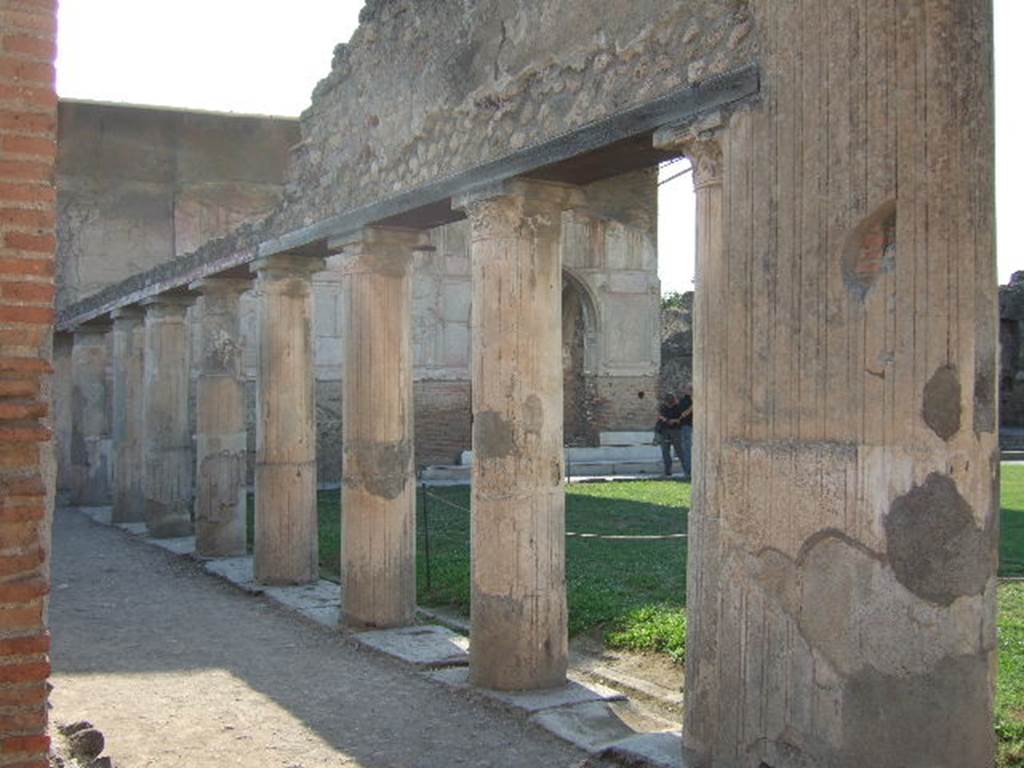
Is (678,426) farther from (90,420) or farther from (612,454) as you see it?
(90,420)

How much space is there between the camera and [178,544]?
12430 mm

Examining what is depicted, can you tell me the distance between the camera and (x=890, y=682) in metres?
3.90

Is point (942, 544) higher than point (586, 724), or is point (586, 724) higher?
point (942, 544)

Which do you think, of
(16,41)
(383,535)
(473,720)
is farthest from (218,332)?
(16,41)

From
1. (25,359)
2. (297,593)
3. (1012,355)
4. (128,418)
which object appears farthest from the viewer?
(1012,355)

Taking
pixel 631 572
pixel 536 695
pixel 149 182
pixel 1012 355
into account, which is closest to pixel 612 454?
pixel 149 182

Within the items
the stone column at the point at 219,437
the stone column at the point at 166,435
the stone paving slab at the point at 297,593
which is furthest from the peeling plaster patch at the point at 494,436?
the stone column at the point at 166,435

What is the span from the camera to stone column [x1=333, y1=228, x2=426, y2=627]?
25.6 ft

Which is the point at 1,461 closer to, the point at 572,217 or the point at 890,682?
the point at 890,682

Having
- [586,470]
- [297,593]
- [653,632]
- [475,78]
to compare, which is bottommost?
[297,593]

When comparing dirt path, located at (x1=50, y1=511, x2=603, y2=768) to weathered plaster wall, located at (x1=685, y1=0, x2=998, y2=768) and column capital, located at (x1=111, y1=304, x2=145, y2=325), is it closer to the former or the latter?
weathered plaster wall, located at (x1=685, y1=0, x2=998, y2=768)

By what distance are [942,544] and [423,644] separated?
4.19 metres

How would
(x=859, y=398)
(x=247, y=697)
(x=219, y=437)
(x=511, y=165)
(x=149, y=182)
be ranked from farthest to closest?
(x=149, y=182) → (x=219, y=437) → (x=247, y=697) → (x=511, y=165) → (x=859, y=398)

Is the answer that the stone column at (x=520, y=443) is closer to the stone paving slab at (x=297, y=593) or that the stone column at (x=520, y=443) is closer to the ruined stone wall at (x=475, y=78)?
the ruined stone wall at (x=475, y=78)
